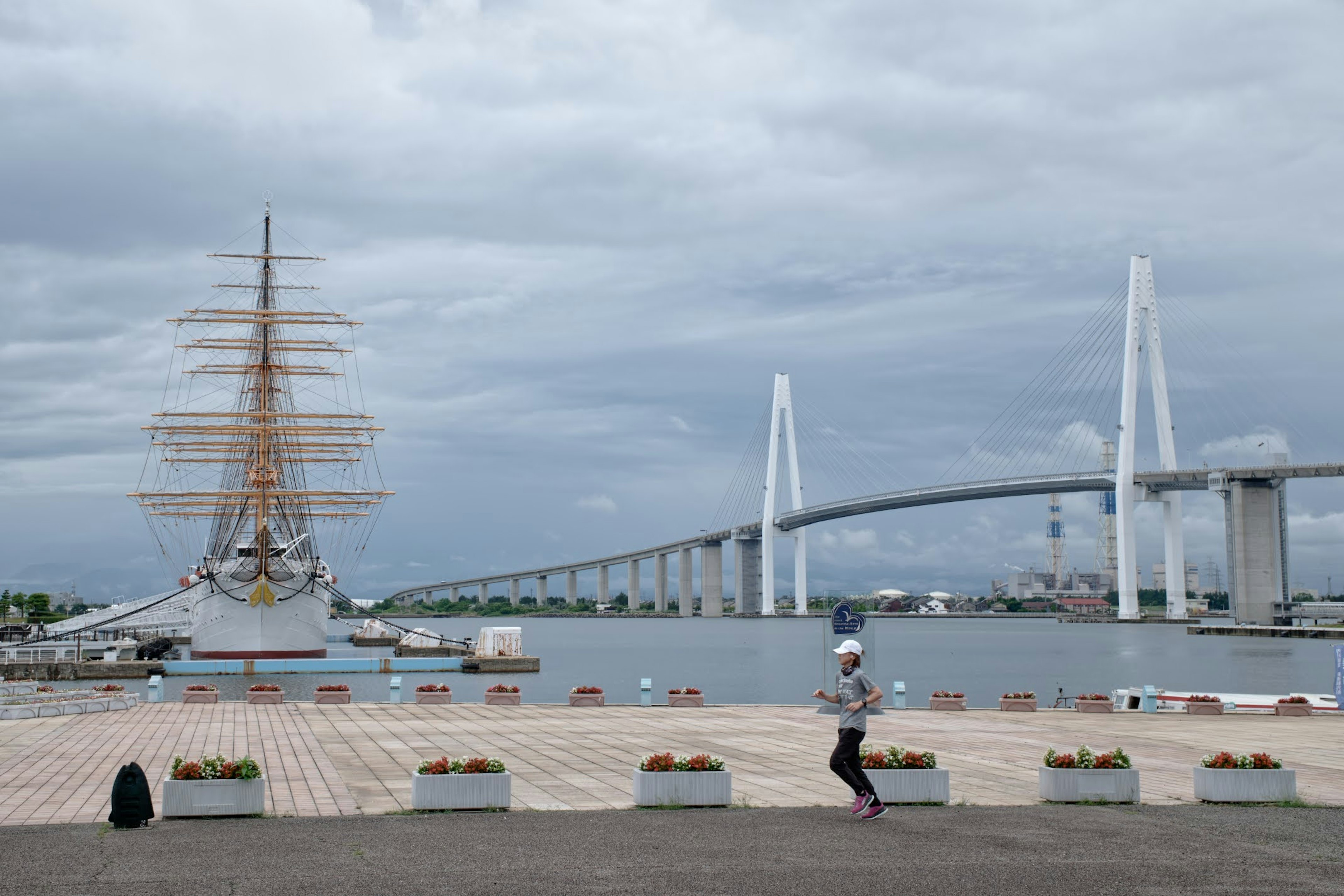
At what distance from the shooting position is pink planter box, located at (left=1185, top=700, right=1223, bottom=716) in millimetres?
28453

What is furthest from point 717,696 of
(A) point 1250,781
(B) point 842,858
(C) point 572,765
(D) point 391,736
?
(B) point 842,858

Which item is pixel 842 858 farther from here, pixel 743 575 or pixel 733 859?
pixel 743 575

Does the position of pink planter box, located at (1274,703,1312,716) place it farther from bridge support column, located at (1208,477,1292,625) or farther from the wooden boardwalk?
bridge support column, located at (1208,477,1292,625)

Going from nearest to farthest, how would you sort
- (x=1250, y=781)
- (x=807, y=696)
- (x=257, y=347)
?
(x=1250, y=781) < (x=807, y=696) < (x=257, y=347)

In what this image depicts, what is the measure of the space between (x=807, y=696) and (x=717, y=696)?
355 cm

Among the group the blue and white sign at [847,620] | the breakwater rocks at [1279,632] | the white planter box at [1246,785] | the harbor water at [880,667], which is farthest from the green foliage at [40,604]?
the white planter box at [1246,785]

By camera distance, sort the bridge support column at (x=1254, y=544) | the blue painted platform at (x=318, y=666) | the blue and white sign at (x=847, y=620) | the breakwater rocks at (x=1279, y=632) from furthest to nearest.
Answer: the breakwater rocks at (x=1279, y=632) < the bridge support column at (x=1254, y=544) < the blue painted platform at (x=318, y=666) < the blue and white sign at (x=847, y=620)

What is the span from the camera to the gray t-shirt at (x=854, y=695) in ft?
40.1

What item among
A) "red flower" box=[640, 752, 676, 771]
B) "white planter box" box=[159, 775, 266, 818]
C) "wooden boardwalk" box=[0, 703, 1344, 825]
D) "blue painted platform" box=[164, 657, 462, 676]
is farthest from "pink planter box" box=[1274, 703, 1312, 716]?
"blue painted platform" box=[164, 657, 462, 676]

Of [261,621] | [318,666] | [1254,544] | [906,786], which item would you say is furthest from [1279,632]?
[906,786]

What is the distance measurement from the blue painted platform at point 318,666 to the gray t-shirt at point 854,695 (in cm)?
5103

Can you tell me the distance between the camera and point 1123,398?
9825 centimetres

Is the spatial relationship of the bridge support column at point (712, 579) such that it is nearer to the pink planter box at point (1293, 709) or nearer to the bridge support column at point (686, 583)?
the bridge support column at point (686, 583)

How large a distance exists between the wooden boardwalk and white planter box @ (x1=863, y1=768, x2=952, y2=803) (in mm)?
594
